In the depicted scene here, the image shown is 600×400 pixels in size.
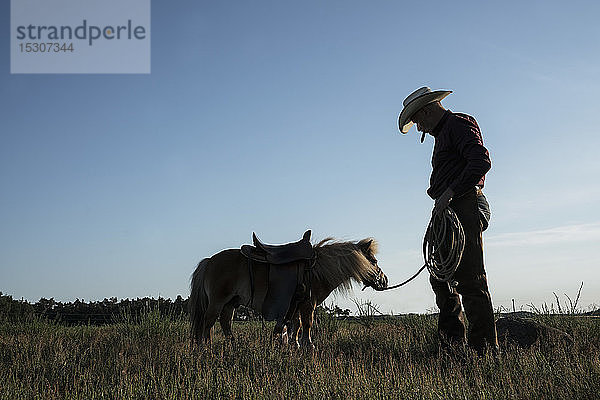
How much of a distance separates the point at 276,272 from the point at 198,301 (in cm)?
131

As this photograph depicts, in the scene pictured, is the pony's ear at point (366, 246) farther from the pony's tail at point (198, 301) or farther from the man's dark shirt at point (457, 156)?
the pony's tail at point (198, 301)

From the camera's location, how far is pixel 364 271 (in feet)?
25.6

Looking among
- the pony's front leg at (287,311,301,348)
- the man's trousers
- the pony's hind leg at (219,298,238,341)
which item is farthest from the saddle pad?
the man's trousers

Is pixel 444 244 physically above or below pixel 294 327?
above

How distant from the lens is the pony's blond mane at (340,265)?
7.62m

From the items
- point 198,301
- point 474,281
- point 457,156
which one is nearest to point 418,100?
point 457,156

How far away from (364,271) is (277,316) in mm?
1361

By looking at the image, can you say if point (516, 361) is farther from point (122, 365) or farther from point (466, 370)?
point (122, 365)

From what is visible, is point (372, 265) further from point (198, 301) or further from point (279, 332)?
point (198, 301)

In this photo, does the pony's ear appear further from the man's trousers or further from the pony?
the man's trousers

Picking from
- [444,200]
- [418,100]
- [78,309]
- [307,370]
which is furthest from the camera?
[78,309]

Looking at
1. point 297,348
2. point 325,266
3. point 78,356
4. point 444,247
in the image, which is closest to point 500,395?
point 444,247

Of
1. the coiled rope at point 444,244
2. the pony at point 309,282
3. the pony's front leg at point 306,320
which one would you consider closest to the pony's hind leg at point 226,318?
the pony at point 309,282

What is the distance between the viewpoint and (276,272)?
7527 mm
